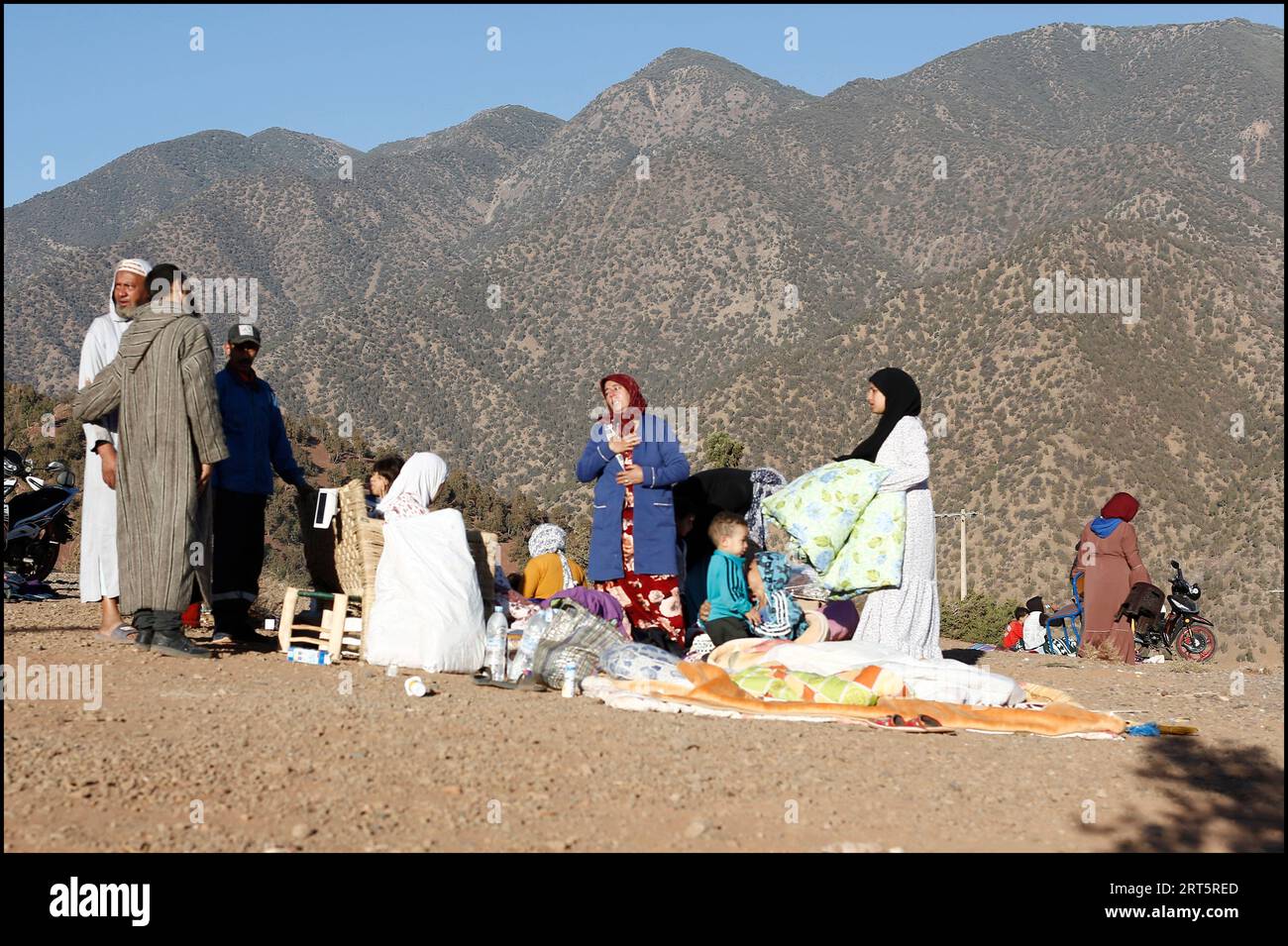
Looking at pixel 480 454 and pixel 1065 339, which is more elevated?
pixel 1065 339

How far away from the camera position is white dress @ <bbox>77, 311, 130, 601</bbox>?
6.59 metres

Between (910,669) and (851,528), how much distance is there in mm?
1106

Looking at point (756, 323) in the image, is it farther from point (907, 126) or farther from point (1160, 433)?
point (907, 126)

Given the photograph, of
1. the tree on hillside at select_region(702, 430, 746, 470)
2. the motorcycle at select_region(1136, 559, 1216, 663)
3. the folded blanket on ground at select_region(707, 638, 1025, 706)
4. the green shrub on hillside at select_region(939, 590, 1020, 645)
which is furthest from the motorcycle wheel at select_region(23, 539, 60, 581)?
the green shrub on hillside at select_region(939, 590, 1020, 645)

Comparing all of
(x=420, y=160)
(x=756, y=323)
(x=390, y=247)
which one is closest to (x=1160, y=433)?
(x=756, y=323)

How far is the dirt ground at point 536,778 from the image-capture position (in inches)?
151

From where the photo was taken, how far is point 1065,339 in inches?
1660

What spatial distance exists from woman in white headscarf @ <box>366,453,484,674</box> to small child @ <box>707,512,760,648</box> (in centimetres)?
123

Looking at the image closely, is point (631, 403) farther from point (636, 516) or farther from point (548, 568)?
point (548, 568)

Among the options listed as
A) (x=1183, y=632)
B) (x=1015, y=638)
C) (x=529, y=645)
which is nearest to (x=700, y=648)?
(x=529, y=645)

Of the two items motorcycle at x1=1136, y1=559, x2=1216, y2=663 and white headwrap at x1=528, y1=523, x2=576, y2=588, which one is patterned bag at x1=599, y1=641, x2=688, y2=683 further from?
motorcycle at x1=1136, y1=559, x2=1216, y2=663

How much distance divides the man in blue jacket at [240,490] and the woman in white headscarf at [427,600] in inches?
28.4

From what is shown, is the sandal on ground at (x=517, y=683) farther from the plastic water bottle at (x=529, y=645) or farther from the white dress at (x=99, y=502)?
the white dress at (x=99, y=502)
